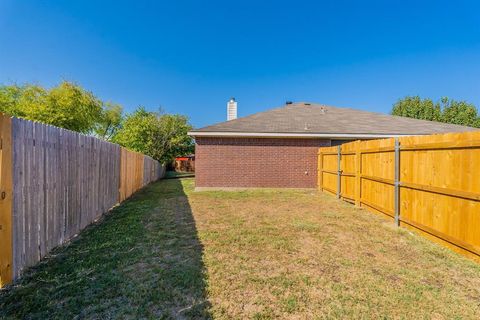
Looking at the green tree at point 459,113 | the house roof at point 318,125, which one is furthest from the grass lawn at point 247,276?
the green tree at point 459,113

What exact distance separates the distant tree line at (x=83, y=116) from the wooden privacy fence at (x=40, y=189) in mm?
20618

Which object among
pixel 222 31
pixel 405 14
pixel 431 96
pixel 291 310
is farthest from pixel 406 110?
pixel 291 310

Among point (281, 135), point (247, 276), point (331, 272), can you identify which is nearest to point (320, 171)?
point (281, 135)

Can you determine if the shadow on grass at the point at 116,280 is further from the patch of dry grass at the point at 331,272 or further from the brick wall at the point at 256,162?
the brick wall at the point at 256,162

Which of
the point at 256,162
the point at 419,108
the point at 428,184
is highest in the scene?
the point at 419,108

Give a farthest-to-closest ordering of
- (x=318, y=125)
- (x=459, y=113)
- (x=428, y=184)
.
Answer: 1. (x=459, y=113)
2. (x=318, y=125)
3. (x=428, y=184)

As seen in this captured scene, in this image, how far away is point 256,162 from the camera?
37.2 feet

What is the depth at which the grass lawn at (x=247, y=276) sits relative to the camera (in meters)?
2.28

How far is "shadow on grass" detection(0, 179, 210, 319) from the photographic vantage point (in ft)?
7.36

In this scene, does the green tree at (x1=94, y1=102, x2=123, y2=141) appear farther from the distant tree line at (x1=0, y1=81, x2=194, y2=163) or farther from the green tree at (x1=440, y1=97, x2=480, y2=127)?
the green tree at (x1=440, y1=97, x2=480, y2=127)

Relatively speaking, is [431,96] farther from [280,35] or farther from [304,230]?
[304,230]

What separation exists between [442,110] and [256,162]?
4028cm

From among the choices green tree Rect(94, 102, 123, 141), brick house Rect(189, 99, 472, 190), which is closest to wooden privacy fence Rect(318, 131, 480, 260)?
brick house Rect(189, 99, 472, 190)

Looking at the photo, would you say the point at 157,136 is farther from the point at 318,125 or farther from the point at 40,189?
the point at 40,189
